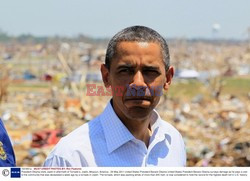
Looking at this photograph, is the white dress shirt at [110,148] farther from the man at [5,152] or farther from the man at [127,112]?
the man at [5,152]

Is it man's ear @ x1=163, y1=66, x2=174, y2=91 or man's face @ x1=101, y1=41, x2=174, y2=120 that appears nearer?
man's face @ x1=101, y1=41, x2=174, y2=120

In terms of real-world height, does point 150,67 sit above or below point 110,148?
above

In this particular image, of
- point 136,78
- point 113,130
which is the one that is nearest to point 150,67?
point 136,78

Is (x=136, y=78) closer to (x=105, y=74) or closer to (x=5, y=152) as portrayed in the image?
(x=105, y=74)

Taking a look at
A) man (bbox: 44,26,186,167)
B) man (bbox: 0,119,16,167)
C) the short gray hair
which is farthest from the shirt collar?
man (bbox: 0,119,16,167)

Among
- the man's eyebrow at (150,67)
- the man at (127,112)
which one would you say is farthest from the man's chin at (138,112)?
the man's eyebrow at (150,67)

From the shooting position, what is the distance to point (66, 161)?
1.56 m

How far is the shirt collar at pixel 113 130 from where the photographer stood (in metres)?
1.66

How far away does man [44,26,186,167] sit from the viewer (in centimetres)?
160

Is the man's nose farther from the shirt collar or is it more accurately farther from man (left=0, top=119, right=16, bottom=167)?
man (left=0, top=119, right=16, bottom=167)

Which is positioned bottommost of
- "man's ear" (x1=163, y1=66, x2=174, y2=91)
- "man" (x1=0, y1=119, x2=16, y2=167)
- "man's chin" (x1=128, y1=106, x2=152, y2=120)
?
"man" (x1=0, y1=119, x2=16, y2=167)

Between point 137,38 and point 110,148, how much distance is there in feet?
1.08

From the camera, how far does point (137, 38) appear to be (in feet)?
5.43

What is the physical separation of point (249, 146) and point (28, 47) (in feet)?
220
